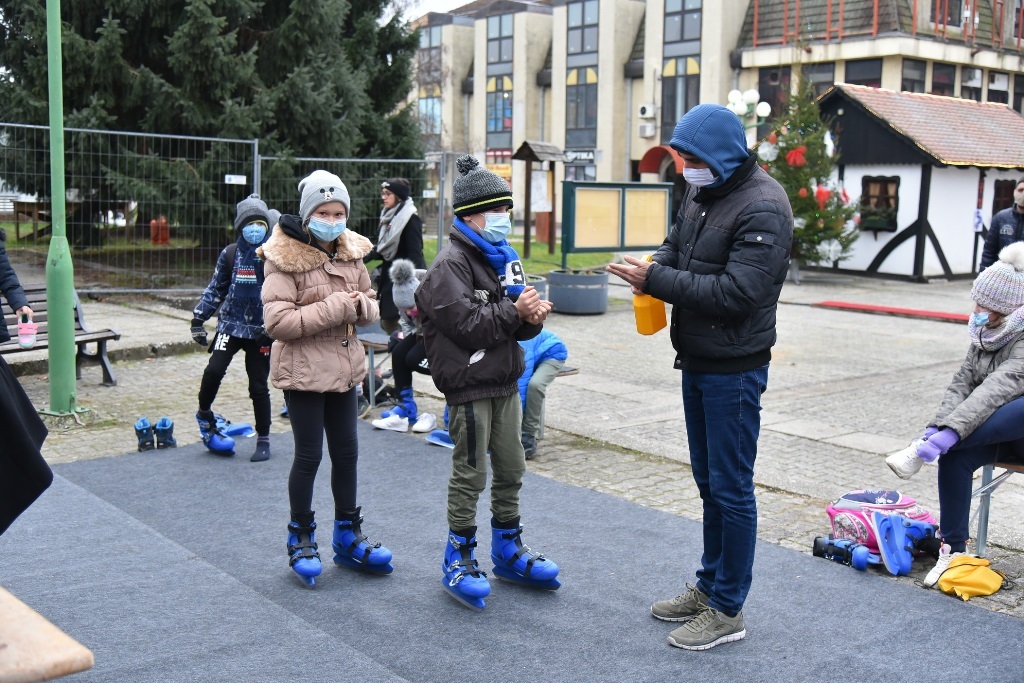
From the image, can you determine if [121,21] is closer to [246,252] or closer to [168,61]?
[168,61]

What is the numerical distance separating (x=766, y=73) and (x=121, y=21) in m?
26.6

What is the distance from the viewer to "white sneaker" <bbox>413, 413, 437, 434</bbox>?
7816 millimetres

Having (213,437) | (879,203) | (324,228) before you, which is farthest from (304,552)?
(879,203)

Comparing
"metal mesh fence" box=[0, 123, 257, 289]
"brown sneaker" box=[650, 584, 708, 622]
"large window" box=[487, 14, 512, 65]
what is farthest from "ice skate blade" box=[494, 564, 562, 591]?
"large window" box=[487, 14, 512, 65]

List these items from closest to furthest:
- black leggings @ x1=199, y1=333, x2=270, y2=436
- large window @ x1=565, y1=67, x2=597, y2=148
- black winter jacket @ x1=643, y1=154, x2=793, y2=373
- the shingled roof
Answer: black winter jacket @ x1=643, y1=154, x2=793, y2=373 < black leggings @ x1=199, y1=333, x2=270, y2=436 < the shingled roof < large window @ x1=565, y1=67, x2=597, y2=148

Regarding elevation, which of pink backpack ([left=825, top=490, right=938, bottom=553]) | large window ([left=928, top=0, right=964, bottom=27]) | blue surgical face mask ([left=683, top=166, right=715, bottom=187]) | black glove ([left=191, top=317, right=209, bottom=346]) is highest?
large window ([left=928, top=0, right=964, bottom=27])

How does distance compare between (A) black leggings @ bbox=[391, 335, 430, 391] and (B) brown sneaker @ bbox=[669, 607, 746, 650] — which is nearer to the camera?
(B) brown sneaker @ bbox=[669, 607, 746, 650]

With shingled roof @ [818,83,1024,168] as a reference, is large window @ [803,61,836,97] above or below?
above

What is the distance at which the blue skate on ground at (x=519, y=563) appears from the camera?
15.3 ft

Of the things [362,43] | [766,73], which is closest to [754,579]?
[362,43]

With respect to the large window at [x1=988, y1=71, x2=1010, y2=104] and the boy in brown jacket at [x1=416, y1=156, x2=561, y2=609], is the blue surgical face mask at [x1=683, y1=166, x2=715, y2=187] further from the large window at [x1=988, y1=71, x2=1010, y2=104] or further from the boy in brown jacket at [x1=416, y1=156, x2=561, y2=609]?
the large window at [x1=988, y1=71, x2=1010, y2=104]

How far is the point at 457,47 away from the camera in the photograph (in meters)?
53.4

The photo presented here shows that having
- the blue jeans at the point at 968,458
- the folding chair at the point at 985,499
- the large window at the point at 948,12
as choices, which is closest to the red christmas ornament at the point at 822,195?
the large window at the point at 948,12

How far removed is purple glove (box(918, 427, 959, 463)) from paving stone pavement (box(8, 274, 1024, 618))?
0.71 m
